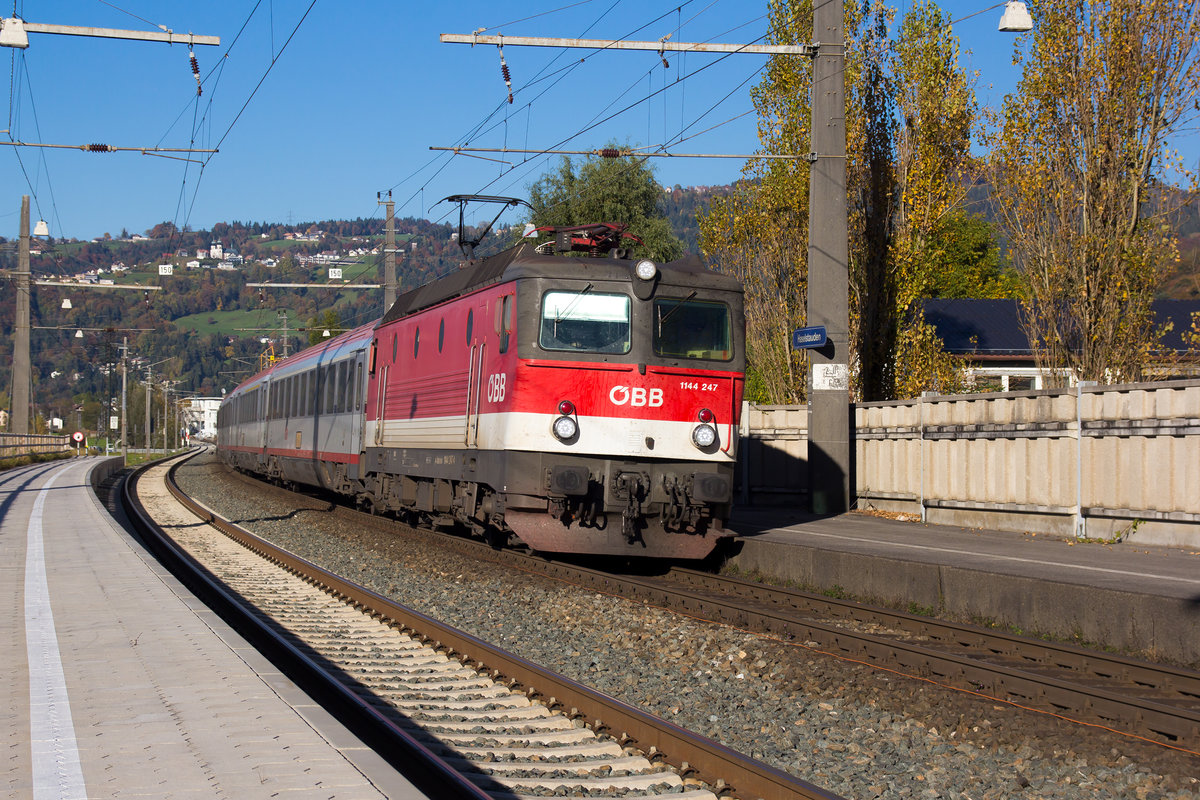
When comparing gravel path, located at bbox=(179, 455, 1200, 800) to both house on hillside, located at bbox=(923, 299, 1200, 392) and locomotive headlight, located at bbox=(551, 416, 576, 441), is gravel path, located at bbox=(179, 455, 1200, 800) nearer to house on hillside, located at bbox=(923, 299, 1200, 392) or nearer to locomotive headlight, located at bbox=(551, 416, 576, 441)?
locomotive headlight, located at bbox=(551, 416, 576, 441)

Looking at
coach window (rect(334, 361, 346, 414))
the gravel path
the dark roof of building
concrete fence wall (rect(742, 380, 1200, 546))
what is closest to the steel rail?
the gravel path

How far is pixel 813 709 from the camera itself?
740cm

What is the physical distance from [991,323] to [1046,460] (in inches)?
1564

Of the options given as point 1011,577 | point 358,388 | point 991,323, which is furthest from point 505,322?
point 991,323

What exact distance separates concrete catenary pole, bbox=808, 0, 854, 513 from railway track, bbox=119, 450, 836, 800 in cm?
913

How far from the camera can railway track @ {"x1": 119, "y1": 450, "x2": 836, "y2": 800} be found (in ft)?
18.6

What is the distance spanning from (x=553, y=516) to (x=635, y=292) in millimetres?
2784

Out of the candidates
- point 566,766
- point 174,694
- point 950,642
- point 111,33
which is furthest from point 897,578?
point 111,33

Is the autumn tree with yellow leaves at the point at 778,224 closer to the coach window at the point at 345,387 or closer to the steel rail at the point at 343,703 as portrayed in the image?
the coach window at the point at 345,387

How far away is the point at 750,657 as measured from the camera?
29.4 feet

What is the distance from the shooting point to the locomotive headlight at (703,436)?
1338 centimetres

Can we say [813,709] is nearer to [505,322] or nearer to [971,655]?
[971,655]

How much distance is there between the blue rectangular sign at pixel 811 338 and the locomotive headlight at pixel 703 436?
220 inches

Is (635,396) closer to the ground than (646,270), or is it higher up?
closer to the ground
